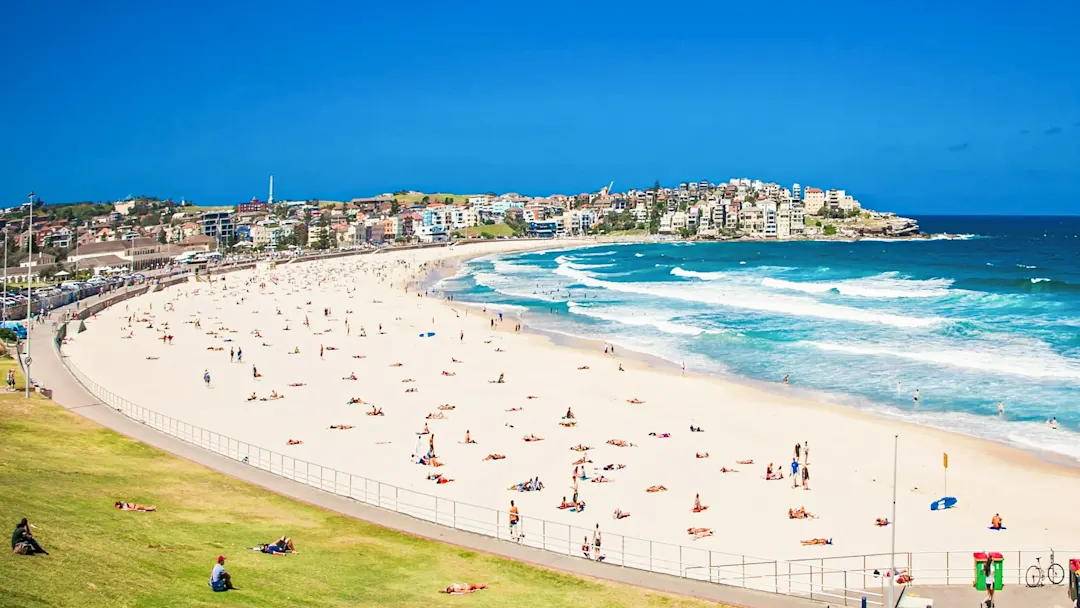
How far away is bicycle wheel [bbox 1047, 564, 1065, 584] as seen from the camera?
47.0 ft

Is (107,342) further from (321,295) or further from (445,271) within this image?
(445,271)

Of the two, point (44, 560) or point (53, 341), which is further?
point (53, 341)

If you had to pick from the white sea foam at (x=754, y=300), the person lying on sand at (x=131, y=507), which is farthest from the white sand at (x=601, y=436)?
the white sea foam at (x=754, y=300)

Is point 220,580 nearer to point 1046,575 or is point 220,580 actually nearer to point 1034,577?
point 1034,577

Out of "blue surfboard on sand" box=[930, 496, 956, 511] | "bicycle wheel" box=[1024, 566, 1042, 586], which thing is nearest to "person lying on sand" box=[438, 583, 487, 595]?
"bicycle wheel" box=[1024, 566, 1042, 586]

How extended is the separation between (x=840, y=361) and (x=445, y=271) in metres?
68.5

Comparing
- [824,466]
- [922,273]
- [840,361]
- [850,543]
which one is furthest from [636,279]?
[850,543]

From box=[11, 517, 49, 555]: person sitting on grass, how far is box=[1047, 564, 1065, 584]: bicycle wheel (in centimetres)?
1514

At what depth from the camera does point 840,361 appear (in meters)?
38.8

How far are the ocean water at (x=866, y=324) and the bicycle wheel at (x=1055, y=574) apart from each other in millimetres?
10778

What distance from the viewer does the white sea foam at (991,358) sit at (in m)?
34.8

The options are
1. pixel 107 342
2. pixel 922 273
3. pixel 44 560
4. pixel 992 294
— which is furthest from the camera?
pixel 922 273

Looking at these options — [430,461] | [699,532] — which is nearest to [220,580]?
[699,532]

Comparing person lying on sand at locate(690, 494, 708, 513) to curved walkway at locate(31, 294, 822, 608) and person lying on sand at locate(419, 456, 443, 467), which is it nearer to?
curved walkway at locate(31, 294, 822, 608)
